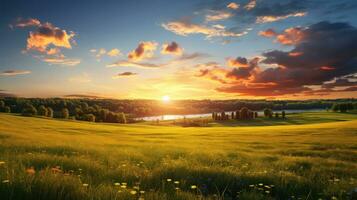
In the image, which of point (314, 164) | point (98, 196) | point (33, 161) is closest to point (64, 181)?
point (98, 196)

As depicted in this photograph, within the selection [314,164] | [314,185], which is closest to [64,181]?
[314,185]

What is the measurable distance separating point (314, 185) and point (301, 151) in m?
14.7

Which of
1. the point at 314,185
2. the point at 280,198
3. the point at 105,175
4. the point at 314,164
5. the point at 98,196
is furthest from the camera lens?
the point at 314,164

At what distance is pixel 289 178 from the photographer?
955cm

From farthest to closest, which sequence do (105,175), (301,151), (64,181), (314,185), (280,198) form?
(301,151), (314,185), (105,175), (280,198), (64,181)

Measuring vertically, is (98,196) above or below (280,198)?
above

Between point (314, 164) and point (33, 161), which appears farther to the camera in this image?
point (314, 164)

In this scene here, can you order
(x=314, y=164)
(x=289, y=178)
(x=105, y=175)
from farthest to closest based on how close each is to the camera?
(x=314, y=164), (x=289, y=178), (x=105, y=175)

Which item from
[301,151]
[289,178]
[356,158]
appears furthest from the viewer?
[301,151]

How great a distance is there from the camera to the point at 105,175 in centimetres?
817

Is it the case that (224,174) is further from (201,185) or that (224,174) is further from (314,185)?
(314,185)

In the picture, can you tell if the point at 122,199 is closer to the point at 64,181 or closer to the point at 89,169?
the point at 64,181

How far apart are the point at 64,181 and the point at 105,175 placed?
284 cm

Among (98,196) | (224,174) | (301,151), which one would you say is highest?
(98,196)
